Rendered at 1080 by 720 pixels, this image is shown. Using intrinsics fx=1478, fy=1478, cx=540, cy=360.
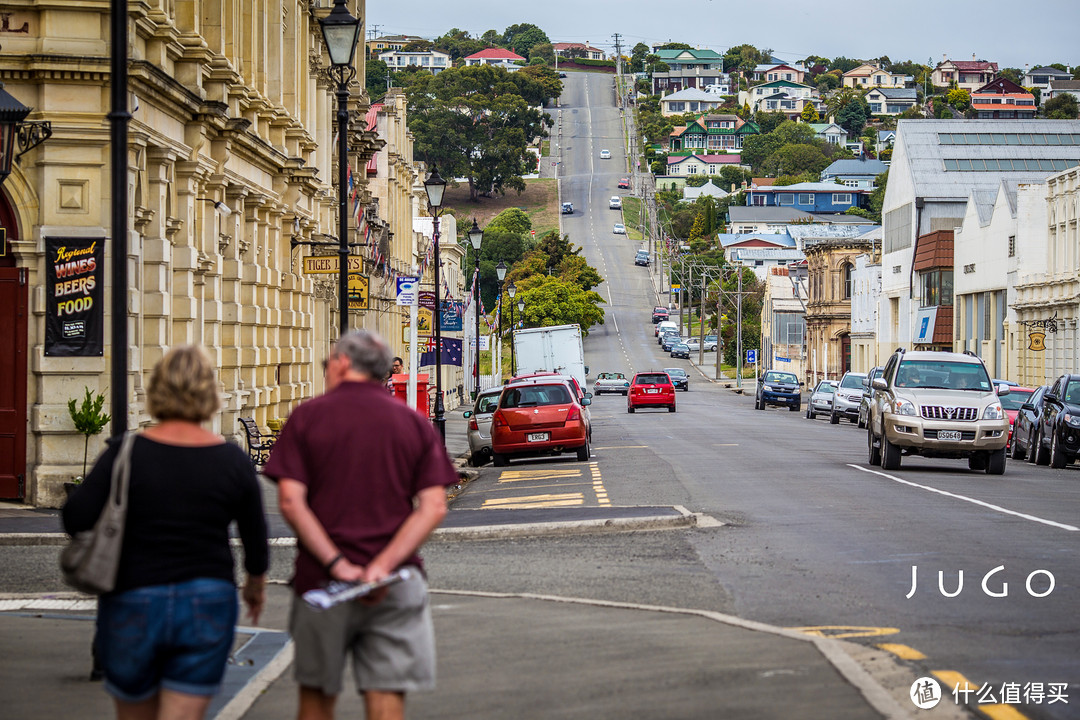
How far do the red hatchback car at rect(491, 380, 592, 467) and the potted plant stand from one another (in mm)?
11191

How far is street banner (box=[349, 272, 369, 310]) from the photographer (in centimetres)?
3525

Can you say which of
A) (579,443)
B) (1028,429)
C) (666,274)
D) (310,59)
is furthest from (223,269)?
(666,274)

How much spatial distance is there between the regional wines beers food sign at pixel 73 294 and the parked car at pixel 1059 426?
18.7 meters

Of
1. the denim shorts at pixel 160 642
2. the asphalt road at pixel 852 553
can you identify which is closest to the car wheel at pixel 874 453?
the asphalt road at pixel 852 553

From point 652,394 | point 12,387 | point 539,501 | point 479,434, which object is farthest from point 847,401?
point 12,387

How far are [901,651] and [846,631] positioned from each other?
772 mm

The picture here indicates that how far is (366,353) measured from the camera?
19.8 ft

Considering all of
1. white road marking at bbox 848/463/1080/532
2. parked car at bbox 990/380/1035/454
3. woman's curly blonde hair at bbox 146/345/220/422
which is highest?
woman's curly blonde hair at bbox 146/345/220/422

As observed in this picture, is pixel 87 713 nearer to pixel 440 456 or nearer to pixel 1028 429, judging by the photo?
pixel 440 456

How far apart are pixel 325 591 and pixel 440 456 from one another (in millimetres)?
727

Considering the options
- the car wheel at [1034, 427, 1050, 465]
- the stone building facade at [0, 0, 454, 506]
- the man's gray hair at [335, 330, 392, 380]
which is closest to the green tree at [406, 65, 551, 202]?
the stone building facade at [0, 0, 454, 506]

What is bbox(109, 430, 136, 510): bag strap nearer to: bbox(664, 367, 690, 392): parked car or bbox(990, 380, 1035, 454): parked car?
bbox(990, 380, 1035, 454): parked car

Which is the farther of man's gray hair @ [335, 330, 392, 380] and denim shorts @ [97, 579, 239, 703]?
man's gray hair @ [335, 330, 392, 380]

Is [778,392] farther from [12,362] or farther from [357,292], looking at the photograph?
[12,362]
